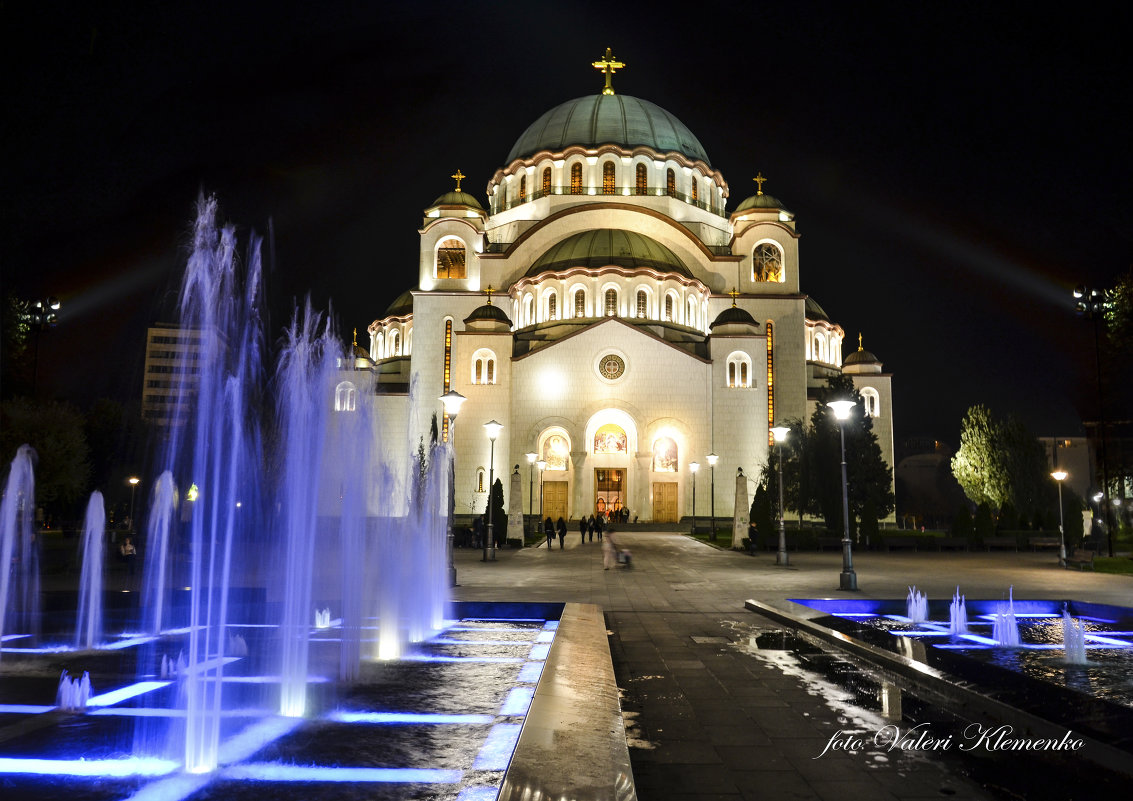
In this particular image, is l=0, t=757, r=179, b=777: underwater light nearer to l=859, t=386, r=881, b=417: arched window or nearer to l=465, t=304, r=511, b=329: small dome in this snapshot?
l=465, t=304, r=511, b=329: small dome

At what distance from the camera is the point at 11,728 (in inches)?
189

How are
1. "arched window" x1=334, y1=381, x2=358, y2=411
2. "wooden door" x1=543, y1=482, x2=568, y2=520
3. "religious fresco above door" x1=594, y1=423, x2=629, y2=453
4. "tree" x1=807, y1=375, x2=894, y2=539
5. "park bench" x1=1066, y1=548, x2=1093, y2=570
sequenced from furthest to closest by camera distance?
"religious fresco above door" x1=594, y1=423, x2=629, y2=453, "wooden door" x1=543, y1=482, x2=568, y2=520, "tree" x1=807, y1=375, x2=894, y2=539, "park bench" x1=1066, y1=548, x2=1093, y2=570, "arched window" x1=334, y1=381, x2=358, y2=411

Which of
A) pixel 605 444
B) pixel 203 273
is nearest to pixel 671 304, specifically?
pixel 605 444

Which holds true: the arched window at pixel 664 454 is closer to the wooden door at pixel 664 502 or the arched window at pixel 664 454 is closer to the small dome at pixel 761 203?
the wooden door at pixel 664 502

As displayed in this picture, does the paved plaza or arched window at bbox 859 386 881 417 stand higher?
arched window at bbox 859 386 881 417

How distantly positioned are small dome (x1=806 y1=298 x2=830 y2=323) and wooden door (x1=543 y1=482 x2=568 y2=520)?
20.6m

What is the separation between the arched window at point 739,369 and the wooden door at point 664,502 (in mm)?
5858

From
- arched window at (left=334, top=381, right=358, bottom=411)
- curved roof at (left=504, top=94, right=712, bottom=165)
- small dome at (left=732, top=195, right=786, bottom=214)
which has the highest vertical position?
curved roof at (left=504, top=94, right=712, bottom=165)

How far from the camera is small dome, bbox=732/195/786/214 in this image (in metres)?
43.7

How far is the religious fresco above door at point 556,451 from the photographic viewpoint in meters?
37.2

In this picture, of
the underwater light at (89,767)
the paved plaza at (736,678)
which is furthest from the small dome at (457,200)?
the underwater light at (89,767)

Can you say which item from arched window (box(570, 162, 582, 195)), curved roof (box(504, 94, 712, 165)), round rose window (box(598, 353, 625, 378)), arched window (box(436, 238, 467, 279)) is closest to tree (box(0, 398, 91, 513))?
round rose window (box(598, 353, 625, 378))

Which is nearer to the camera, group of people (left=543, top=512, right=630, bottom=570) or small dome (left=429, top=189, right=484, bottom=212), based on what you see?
group of people (left=543, top=512, right=630, bottom=570)

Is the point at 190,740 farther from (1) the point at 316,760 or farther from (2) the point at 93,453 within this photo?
(2) the point at 93,453
